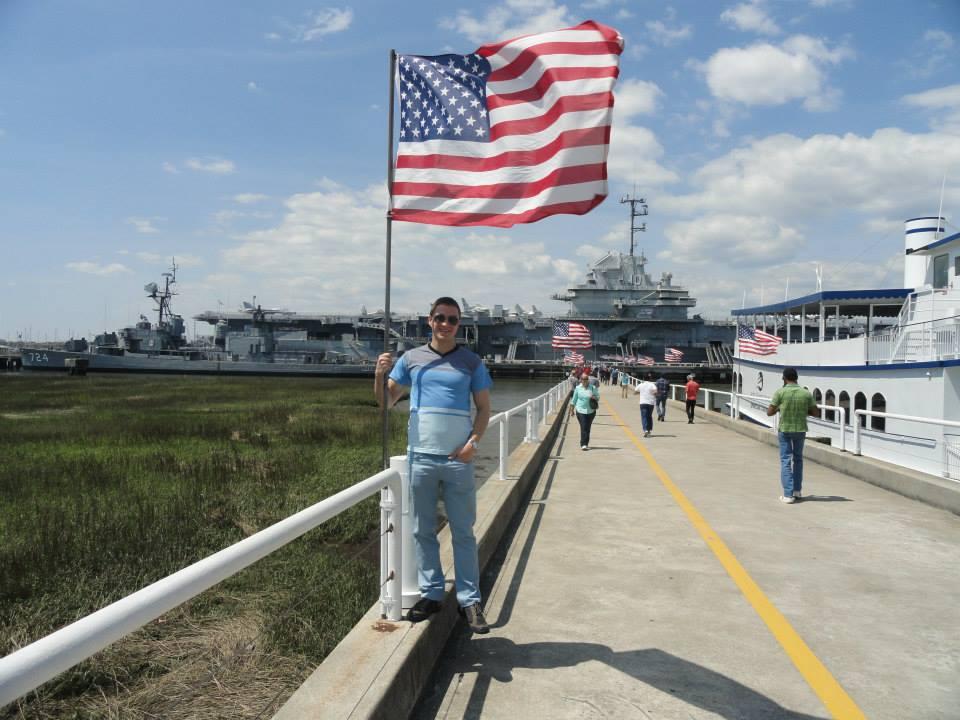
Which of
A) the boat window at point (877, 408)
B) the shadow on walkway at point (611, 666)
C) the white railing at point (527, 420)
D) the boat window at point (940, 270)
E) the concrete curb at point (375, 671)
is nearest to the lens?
the concrete curb at point (375, 671)

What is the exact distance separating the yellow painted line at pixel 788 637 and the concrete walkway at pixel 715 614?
13mm

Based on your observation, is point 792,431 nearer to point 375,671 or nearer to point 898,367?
point 375,671

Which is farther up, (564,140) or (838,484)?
(564,140)

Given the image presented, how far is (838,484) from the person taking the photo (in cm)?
1077

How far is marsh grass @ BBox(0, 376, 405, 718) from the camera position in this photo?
4508 mm

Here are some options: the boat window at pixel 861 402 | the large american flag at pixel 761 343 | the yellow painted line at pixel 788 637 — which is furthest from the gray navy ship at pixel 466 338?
the yellow painted line at pixel 788 637

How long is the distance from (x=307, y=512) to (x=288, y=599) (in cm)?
310

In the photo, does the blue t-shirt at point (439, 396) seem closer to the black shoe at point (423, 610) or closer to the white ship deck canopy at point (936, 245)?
the black shoe at point (423, 610)

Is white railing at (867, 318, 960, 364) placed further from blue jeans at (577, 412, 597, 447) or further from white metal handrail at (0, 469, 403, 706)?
white metal handrail at (0, 469, 403, 706)

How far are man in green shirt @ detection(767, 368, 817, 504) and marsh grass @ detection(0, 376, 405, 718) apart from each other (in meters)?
5.47

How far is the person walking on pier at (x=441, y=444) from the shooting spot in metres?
4.18

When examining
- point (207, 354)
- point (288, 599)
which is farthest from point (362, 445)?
point (207, 354)

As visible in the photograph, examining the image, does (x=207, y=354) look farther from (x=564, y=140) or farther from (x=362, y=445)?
(x=564, y=140)

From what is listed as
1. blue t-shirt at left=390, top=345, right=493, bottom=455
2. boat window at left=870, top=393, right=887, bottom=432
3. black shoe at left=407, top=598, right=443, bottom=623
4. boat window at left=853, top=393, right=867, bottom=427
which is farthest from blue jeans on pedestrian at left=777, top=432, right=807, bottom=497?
boat window at left=853, top=393, right=867, bottom=427
